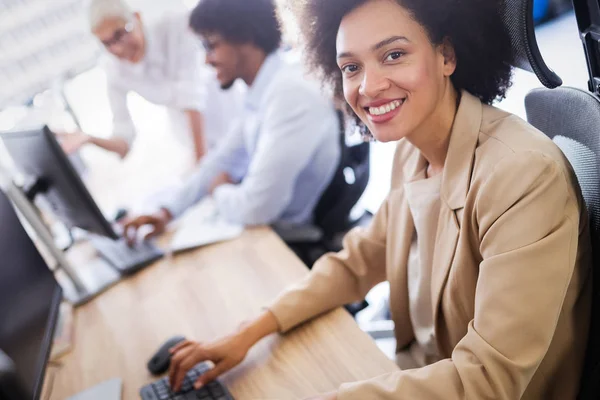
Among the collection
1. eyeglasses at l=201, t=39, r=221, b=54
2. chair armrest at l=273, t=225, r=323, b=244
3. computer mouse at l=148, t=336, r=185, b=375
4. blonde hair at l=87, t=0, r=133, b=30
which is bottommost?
chair armrest at l=273, t=225, r=323, b=244

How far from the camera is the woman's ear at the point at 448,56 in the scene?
0.82 metres

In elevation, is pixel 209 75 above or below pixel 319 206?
above

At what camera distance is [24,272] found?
3.37 ft

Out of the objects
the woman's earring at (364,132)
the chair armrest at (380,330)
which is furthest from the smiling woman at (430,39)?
the chair armrest at (380,330)

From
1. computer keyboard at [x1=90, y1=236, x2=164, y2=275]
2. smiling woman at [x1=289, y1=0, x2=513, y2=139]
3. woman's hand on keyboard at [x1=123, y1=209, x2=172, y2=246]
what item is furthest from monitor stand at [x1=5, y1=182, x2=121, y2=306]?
smiling woman at [x1=289, y1=0, x2=513, y2=139]

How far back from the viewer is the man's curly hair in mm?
780

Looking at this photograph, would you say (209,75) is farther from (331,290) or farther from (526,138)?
(526,138)

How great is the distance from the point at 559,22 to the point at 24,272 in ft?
3.65

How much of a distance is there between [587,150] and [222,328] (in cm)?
80

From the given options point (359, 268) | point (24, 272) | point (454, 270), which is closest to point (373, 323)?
point (359, 268)

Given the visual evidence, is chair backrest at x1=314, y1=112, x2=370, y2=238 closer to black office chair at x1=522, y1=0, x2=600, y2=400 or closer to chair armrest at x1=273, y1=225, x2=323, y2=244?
chair armrest at x1=273, y1=225, x2=323, y2=244

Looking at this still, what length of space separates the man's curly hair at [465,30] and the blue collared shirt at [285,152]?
1.62 feet

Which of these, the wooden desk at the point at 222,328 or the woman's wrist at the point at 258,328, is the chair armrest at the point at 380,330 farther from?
the woman's wrist at the point at 258,328

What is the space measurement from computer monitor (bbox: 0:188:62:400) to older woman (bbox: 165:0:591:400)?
0.26 meters
